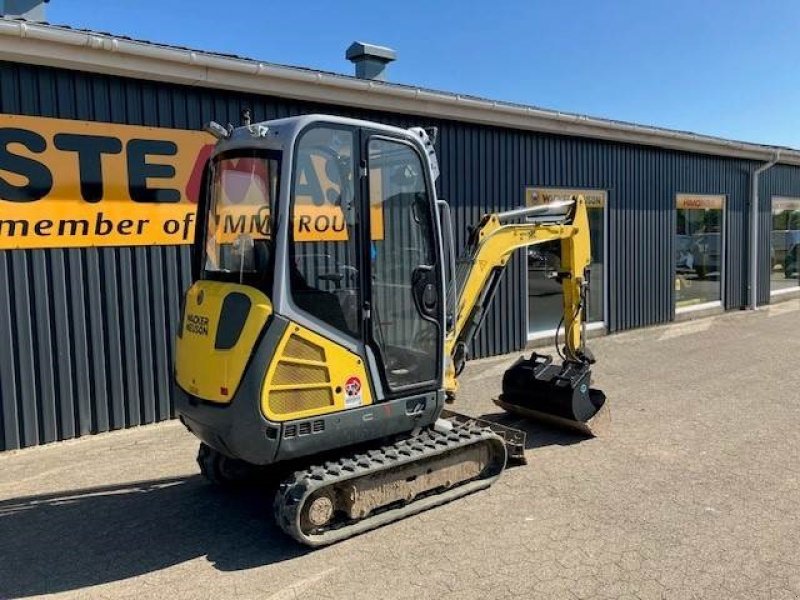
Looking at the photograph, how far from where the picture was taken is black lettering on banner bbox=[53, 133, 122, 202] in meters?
6.05

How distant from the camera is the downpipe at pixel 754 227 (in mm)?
14797

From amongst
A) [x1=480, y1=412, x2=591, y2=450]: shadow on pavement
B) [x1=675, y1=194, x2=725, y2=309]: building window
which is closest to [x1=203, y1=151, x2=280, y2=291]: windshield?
[x1=480, y1=412, x2=591, y2=450]: shadow on pavement

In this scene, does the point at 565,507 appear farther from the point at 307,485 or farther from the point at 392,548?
the point at 307,485

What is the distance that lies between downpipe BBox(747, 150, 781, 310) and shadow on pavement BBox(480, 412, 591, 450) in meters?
10.9

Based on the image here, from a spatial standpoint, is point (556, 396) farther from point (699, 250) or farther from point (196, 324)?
point (699, 250)

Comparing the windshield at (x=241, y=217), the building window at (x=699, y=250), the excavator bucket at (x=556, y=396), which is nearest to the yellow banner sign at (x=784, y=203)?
the building window at (x=699, y=250)

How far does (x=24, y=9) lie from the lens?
6164 millimetres

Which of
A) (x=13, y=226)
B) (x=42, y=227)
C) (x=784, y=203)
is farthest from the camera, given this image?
(x=784, y=203)

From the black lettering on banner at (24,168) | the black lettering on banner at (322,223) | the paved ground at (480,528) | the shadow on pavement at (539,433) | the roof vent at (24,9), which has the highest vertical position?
the roof vent at (24,9)

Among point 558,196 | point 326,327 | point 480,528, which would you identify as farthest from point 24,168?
point 558,196

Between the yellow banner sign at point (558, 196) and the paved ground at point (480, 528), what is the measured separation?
466cm

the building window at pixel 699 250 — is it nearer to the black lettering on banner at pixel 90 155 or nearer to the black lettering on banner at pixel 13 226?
the black lettering on banner at pixel 90 155

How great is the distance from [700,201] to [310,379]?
1213 cm

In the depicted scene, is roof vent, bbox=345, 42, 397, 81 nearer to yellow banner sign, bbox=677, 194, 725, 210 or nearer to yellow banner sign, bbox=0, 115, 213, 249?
yellow banner sign, bbox=0, 115, 213, 249
